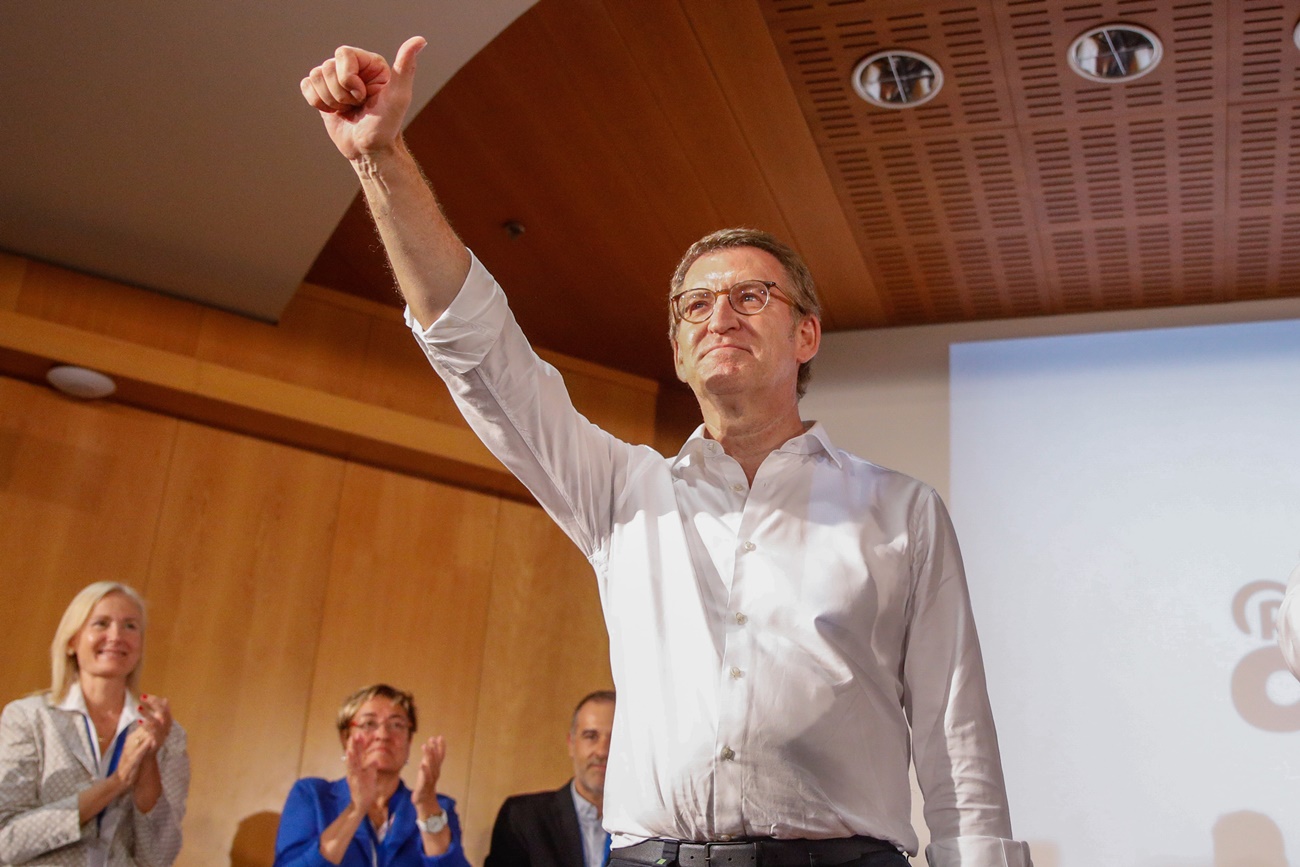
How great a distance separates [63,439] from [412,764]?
1.63m

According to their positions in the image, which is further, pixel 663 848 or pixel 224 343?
pixel 224 343

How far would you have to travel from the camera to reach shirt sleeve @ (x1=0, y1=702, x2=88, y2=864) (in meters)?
2.79

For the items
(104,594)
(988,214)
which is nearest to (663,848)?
(104,594)

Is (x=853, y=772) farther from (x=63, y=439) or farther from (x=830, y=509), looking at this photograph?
(x=63, y=439)

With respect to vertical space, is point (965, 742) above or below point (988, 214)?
below

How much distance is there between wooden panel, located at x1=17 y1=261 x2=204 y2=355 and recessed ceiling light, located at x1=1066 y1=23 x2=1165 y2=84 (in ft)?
9.61

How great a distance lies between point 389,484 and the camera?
4617mm

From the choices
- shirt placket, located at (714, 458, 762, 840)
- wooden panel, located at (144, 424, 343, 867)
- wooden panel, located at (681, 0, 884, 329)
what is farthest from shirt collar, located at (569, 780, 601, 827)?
shirt placket, located at (714, 458, 762, 840)

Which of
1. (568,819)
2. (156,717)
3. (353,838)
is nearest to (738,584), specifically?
(156,717)

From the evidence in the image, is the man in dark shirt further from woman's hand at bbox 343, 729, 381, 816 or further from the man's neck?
the man's neck

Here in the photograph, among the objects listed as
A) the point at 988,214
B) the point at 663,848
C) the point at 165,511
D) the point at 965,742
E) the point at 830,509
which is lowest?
the point at 663,848

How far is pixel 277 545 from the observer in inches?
170

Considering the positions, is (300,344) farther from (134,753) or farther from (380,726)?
(134,753)

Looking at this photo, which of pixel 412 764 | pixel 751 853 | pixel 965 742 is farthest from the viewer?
pixel 412 764
